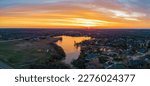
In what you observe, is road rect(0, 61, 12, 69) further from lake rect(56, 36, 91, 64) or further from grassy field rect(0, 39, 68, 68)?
lake rect(56, 36, 91, 64)

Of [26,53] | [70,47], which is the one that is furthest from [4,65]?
[70,47]

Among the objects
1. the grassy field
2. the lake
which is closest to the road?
the grassy field

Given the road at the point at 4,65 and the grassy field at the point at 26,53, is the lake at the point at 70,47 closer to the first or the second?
the grassy field at the point at 26,53

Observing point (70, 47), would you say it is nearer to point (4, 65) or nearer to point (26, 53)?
point (26, 53)

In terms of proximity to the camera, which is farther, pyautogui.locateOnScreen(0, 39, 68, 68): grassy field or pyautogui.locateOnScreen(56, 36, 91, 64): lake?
pyautogui.locateOnScreen(56, 36, 91, 64): lake

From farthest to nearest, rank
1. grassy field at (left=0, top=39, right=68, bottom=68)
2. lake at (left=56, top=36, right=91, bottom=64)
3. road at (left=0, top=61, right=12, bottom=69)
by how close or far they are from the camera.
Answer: lake at (left=56, top=36, right=91, bottom=64) → grassy field at (left=0, top=39, right=68, bottom=68) → road at (left=0, top=61, right=12, bottom=69)

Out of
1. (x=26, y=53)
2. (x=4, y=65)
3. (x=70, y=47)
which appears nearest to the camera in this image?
(x=4, y=65)

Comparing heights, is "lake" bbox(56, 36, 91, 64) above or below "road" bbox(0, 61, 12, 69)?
above

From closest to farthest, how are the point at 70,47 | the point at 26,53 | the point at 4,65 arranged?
the point at 4,65
the point at 26,53
the point at 70,47

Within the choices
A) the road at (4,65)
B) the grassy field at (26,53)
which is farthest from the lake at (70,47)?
the road at (4,65)
